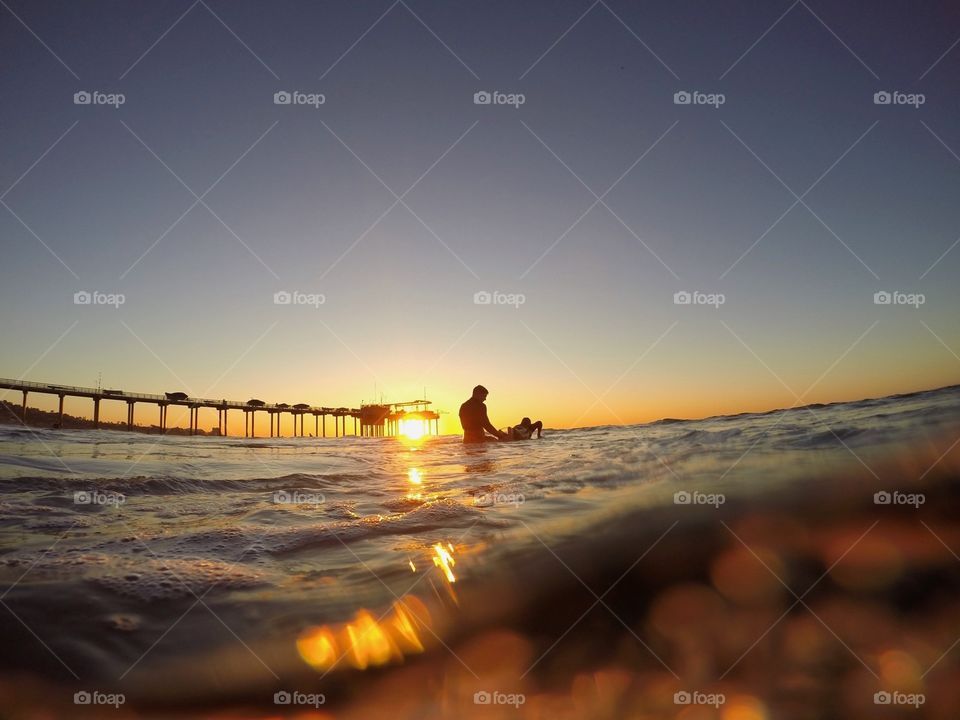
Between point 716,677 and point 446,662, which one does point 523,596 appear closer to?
point 446,662

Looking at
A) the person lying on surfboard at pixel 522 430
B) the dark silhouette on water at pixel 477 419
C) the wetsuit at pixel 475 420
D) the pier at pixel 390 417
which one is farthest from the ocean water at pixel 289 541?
the pier at pixel 390 417

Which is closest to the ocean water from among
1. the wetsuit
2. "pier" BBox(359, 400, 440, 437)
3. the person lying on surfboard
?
the wetsuit

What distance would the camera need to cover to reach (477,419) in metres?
16.3

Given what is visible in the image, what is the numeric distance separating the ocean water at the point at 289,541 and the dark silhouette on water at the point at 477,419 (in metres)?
8.06

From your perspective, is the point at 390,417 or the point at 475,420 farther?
the point at 390,417

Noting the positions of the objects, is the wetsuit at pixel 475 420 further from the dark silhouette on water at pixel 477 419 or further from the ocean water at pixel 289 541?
the ocean water at pixel 289 541

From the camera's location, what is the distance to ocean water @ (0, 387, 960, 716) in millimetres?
2270

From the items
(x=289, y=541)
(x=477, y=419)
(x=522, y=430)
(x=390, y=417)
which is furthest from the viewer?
(x=390, y=417)

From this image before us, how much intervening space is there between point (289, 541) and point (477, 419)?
40.8ft

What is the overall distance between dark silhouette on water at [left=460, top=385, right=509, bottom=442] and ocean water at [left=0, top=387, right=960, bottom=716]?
317 inches

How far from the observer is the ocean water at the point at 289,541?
2.27m

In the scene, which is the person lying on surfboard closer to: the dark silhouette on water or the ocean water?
the dark silhouette on water

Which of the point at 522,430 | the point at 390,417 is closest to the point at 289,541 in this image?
the point at 522,430

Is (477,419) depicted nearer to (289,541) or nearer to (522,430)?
(522,430)
